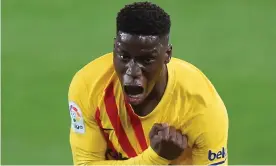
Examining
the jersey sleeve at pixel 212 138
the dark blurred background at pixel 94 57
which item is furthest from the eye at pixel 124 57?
the dark blurred background at pixel 94 57

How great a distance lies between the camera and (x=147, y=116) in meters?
5.69

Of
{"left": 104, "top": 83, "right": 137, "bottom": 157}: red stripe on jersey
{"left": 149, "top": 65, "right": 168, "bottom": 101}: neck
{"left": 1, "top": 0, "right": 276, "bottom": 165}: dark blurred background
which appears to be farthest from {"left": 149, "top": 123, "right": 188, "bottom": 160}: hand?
{"left": 1, "top": 0, "right": 276, "bottom": 165}: dark blurred background

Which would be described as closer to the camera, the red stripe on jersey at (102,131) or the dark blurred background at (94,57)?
the red stripe on jersey at (102,131)

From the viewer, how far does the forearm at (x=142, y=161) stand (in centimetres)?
566

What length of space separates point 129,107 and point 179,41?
4538 mm

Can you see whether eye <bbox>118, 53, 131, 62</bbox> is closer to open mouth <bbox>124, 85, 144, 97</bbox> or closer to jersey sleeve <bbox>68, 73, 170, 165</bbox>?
open mouth <bbox>124, 85, 144, 97</bbox>

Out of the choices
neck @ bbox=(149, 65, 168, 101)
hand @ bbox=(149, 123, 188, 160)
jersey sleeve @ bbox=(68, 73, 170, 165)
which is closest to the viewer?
hand @ bbox=(149, 123, 188, 160)

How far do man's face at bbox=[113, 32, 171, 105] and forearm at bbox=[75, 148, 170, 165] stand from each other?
1.68 feet

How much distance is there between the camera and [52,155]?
8594 millimetres

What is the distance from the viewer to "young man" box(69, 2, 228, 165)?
5.19 metres

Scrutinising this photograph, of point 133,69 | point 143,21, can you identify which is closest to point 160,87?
point 133,69

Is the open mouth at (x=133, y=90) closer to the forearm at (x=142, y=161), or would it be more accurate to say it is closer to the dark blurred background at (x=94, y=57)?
the forearm at (x=142, y=161)

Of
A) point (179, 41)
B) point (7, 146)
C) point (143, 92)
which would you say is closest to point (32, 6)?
point (179, 41)

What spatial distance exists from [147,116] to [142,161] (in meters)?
0.30
